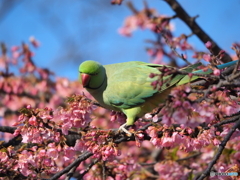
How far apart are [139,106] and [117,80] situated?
0.24 metres

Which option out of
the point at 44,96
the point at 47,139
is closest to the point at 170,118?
the point at 47,139

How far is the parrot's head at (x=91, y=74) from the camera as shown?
2.26 m

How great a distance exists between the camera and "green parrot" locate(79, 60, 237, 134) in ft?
7.20

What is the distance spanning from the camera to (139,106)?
7.38 ft

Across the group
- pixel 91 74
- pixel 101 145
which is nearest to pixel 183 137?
pixel 101 145

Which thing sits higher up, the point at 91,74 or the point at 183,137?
the point at 91,74

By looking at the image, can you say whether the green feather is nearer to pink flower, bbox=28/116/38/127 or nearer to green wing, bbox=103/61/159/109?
green wing, bbox=103/61/159/109

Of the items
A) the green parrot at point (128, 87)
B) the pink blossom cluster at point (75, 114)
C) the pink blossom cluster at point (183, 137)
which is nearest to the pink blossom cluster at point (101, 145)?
the pink blossom cluster at point (75, 114)

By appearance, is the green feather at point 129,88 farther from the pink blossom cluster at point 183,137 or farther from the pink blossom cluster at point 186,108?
the pink blossom cluster at point 186,108

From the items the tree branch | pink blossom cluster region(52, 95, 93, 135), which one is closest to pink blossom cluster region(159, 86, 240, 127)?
pink blossom cluster region(52, 95, 93, 135)

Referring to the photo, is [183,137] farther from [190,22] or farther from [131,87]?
[190,22]

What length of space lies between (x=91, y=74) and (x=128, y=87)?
268mm

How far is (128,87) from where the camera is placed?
7.33 ft

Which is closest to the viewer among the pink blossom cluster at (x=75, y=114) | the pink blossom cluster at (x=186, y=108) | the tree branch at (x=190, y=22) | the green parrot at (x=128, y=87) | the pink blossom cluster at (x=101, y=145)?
the pink blossom cluster at (x=186, y=108)
